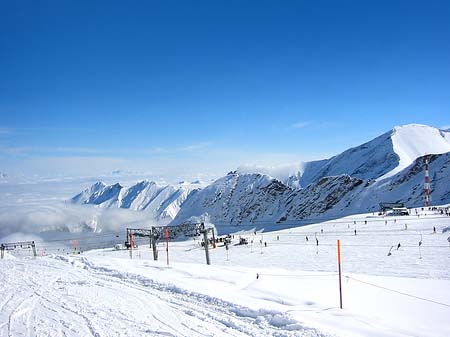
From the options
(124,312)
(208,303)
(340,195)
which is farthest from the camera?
(340,195)

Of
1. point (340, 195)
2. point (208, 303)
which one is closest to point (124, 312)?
point (208, 303)

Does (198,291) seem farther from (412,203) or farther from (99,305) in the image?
(412,203)

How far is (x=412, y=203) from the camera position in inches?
3942

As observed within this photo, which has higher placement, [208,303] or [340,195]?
[340,195]

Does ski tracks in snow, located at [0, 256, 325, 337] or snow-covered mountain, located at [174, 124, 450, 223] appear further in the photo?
snow-covered mountain, located at [174, 124, 450, 223]

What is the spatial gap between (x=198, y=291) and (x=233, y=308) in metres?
2.72

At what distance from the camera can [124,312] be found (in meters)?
12.6

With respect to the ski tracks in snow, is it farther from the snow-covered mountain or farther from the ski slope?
the snow-covered mountain

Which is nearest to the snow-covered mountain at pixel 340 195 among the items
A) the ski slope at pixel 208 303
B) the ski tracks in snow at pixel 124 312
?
the ski slope at pixel 208 303

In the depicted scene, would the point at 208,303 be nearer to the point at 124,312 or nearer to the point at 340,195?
the point at 124,312

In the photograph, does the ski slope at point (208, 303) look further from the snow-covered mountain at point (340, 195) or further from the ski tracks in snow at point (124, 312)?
the snow-covered mountain at point (340, 195)

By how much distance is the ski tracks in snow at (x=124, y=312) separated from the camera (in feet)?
35.2

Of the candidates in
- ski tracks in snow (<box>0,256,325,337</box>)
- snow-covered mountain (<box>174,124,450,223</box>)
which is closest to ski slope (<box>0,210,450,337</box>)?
ski tracks in snow (<box>0,256,325,337</box>)

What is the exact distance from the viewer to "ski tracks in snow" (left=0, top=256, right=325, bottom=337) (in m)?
10.7
